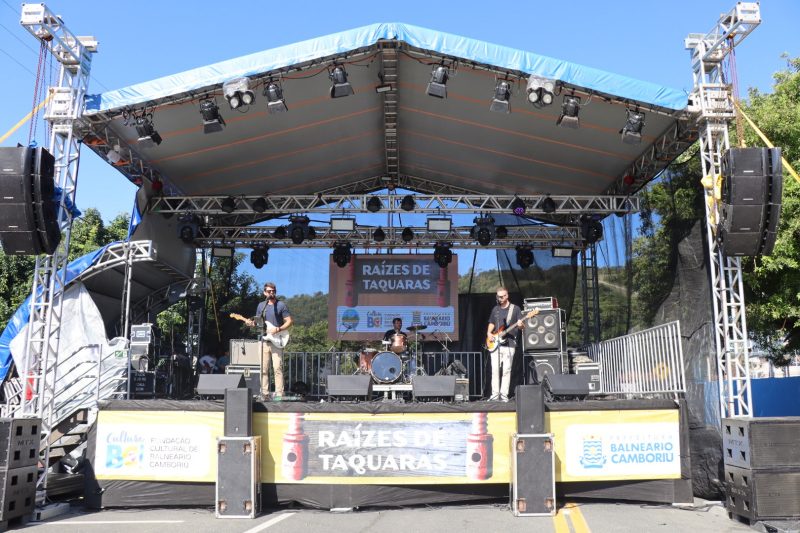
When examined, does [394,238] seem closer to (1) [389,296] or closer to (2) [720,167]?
(1) [389,296]

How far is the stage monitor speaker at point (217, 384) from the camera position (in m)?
7.10

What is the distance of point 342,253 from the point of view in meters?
13.2

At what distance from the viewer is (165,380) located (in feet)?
36.9

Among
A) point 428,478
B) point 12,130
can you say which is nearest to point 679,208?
point 428,478

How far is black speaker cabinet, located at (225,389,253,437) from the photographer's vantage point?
623 centimetres

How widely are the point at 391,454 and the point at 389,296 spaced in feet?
23.0

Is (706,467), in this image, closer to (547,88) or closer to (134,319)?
(547,88)

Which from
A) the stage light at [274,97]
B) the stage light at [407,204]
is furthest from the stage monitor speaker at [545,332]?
the stage light at [274,97]

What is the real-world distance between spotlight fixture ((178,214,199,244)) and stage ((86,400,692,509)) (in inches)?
230

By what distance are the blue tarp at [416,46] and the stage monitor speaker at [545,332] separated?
3601 millimetres

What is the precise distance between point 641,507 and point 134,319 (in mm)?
9478

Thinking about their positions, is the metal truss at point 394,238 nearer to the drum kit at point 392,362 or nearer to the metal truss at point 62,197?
the drum kit at point 392,362

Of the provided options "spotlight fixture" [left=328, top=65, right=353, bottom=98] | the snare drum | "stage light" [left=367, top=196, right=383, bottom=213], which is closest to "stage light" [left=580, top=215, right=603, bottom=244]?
"stage light" [left=367, top=196, right=383, bottom=213]

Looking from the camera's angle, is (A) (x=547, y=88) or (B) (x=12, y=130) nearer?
(B) (x=12, y=130)
